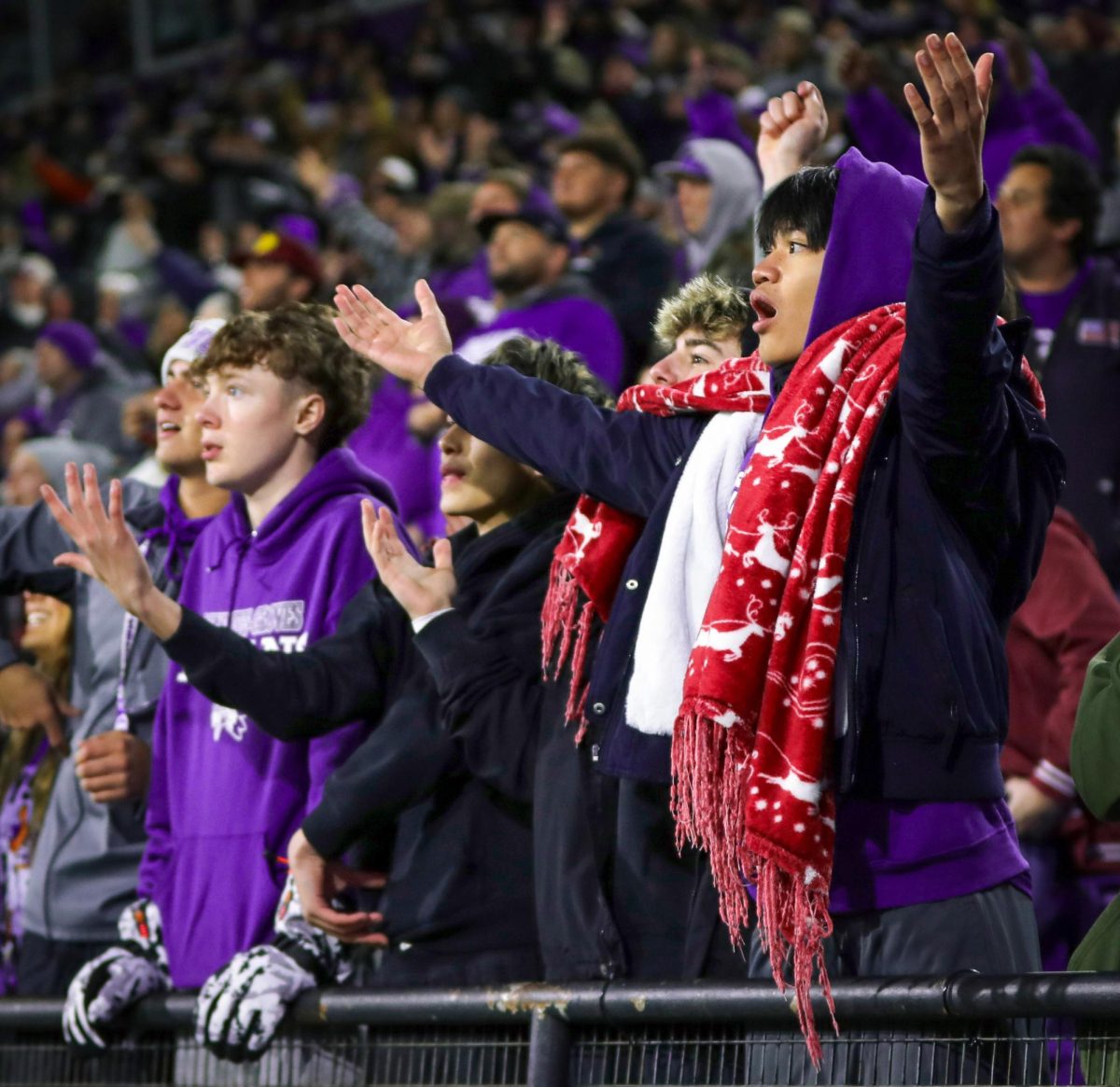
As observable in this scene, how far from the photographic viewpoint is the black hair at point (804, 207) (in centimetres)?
284

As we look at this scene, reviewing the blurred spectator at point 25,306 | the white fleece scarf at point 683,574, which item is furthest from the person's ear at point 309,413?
the blurred spectator at point 25,306

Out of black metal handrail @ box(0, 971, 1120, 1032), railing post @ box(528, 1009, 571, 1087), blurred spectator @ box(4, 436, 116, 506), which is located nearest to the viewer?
black metal handrail @ box(0, 971, 1120, 1032)

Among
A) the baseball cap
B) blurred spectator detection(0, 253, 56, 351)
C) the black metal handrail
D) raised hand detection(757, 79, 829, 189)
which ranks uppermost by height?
blurred spectator detection(0, 253, 56, 351)

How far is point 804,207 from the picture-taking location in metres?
2.86

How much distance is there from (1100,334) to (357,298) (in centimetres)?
253

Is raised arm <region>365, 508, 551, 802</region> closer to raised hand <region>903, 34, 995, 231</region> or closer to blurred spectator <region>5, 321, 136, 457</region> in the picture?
raised hand <region>903, 34, 995, 231</region>

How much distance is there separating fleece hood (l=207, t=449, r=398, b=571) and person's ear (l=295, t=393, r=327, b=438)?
2.8 inches

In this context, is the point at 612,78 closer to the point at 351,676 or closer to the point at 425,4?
the point at 425,4

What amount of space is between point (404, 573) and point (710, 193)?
3.23 meters

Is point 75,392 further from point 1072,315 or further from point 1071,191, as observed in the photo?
point 1072,315

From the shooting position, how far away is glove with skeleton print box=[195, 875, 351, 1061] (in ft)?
10.6

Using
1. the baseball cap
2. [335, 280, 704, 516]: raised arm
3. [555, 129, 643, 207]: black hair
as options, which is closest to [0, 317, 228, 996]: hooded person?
[335, 280, 704, 516]: raised arm

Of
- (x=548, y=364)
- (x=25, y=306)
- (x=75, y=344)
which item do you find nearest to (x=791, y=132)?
(x=548, y=364)

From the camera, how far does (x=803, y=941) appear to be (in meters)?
2.48
